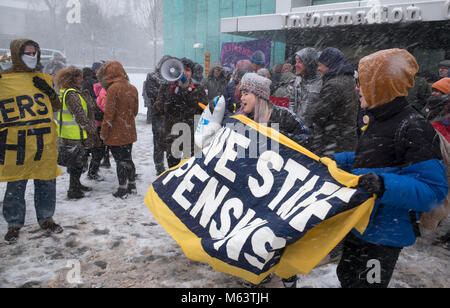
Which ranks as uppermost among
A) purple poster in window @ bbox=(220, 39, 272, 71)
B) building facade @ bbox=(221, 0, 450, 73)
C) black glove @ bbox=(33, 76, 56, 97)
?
building facade @ bbox=(221, 0, 450, 73)

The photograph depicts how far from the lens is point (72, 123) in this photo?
5.03 meters

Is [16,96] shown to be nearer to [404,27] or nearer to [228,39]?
[404,27]

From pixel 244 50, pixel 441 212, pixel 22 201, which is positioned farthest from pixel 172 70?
pixel 244 50

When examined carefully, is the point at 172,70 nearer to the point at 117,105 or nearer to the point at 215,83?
the point at 117,105

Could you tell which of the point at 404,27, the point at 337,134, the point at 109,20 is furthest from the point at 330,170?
the point at 109,20

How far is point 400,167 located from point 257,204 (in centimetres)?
108

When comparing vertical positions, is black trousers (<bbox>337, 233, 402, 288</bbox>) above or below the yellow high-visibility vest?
below

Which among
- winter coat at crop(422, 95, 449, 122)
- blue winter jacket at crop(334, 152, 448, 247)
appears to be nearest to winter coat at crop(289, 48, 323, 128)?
winter coat at crop(422, 95, 449, 122)

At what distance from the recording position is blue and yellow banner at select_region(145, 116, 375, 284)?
2.13 metres

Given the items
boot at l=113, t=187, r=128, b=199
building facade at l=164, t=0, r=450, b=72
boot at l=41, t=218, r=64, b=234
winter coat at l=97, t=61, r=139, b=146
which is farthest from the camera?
building facade at l=164, t=0, r=450, b=72

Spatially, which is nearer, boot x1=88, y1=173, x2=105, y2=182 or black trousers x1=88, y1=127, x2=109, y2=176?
black trousers x1=88, y1=127, x2=109, y2=176

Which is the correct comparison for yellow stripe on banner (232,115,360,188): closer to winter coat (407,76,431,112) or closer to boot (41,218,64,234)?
boot (41,218,64,234)

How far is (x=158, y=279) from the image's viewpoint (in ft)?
10.5
